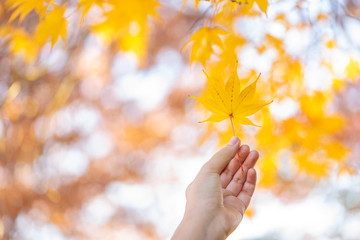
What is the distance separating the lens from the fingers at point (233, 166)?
850 mm

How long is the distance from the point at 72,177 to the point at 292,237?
9.99ft

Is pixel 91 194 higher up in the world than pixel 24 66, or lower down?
lower down

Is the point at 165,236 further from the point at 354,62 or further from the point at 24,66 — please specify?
the point at 354,62

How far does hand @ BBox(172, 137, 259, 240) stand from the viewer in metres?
0.68

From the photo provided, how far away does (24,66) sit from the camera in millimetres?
2412

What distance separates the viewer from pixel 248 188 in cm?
86

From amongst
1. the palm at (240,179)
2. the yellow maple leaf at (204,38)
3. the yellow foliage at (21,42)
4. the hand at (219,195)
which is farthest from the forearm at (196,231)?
the yellow foliage at (21,42)

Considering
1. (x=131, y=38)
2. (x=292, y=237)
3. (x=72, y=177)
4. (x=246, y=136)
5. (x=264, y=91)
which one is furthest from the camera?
(x=292, y=237)

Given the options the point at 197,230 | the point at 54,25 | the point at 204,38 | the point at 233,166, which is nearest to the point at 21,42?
the point at 54,25

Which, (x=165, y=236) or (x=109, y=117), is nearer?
(x=109, y=117)

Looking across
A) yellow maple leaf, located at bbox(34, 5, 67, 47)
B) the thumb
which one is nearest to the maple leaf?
the thumb

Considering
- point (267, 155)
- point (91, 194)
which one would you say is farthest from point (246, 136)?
point (91, 194)

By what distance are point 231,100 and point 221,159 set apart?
7.4 inches

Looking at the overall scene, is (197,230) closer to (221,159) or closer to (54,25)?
(221,159)
